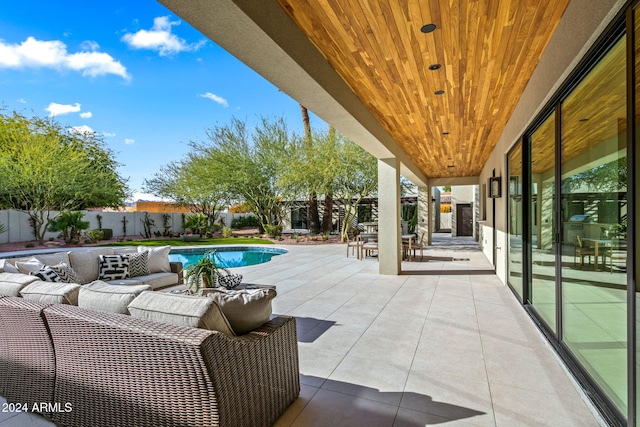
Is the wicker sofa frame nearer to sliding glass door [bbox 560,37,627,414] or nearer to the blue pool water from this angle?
sliding glass door [bbox 560,37,627,414]

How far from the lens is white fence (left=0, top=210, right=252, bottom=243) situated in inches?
A: 559

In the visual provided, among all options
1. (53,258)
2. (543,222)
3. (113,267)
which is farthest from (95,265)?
(543,222)

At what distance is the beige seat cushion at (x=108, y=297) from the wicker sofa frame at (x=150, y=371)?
128 mm

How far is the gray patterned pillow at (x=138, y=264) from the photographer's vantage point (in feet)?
15.6

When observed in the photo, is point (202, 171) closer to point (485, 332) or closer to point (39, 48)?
point (39, 48)

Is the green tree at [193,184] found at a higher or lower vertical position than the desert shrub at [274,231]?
higher

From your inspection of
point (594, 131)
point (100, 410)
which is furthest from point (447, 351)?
point (100, 410)

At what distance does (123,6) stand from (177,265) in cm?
871

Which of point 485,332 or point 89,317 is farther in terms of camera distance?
point 485,332

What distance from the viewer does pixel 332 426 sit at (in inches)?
79.3

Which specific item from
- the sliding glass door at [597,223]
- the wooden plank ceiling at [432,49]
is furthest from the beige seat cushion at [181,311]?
the sliding glass door at [597,223]

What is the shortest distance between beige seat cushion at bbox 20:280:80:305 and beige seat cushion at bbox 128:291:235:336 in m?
0.60

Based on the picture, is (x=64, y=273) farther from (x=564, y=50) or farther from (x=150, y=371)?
(x=564, y=50)

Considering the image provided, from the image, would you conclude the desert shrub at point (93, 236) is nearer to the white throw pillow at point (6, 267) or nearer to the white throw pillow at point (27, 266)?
the white throw pillow at point (27, 266)
